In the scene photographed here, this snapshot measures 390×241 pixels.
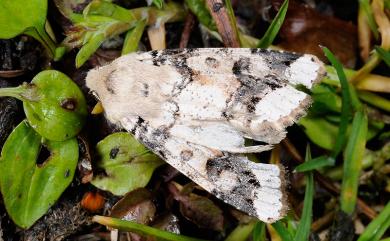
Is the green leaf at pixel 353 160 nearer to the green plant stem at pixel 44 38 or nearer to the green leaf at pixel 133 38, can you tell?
the green leaf at pixel 133 38

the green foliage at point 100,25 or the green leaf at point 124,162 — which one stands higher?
the green foliage at point 100,25

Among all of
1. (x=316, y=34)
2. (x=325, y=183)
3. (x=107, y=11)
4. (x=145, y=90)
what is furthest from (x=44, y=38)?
(x=325, y=183)

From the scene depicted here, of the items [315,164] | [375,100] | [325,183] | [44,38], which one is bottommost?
[325,183]

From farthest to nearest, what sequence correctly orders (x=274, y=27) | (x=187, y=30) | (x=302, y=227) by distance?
(x=187, y=30), (x=274, y=27), (x=302, y=227)

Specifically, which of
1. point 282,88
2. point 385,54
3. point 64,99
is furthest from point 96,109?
point 385,54

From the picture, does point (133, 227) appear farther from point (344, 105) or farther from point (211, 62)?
point (344, 105)

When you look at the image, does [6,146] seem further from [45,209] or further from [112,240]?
[112,240]

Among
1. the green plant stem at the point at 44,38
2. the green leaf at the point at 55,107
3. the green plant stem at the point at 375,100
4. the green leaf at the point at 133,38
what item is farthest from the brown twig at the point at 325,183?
the green plant stem at the point at 44,38
